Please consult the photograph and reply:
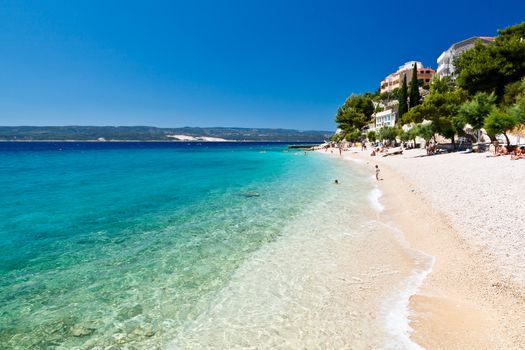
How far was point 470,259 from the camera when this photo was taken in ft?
34.0

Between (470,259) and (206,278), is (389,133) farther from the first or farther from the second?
(206,278)

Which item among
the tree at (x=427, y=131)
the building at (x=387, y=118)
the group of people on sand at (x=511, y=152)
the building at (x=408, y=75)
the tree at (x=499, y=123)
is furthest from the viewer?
the building at (x=408, y=75)

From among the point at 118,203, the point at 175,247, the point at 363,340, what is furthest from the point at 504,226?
the point at 118,203

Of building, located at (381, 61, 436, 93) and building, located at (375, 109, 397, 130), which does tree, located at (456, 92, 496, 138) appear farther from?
building, located at (381, 61, 436, 93)

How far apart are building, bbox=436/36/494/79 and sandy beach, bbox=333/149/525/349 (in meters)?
71.5

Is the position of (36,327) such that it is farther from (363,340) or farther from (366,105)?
(366,105)

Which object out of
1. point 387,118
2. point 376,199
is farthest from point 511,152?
point 387,118

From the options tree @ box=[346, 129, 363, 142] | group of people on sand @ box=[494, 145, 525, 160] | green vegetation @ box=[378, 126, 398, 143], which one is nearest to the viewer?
group of people on sand @ box=[494, 145, 525, 160]

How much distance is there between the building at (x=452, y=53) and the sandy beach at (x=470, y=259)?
71532 millimetres

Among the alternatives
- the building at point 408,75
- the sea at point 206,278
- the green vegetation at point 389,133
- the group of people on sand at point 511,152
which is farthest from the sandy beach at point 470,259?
the building at point 408,75

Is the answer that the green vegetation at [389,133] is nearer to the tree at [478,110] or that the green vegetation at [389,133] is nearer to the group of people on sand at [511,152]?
the tree at [478,110]

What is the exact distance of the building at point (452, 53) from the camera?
7919 cm

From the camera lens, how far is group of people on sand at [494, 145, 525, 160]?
24666 millimetres

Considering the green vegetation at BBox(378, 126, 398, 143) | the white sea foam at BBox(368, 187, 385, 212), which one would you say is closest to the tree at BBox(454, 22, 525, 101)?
the green vegetation at BBox(378, 126, 398, 143)
